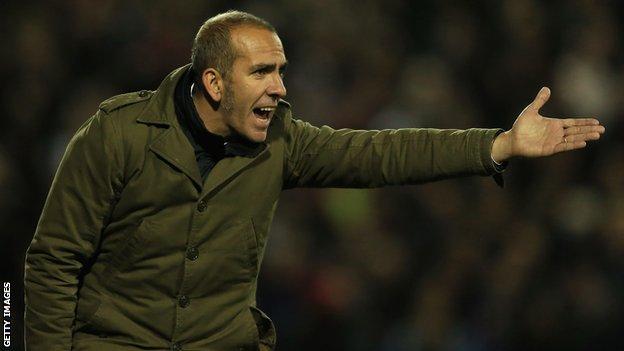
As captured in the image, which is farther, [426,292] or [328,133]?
[426,292]

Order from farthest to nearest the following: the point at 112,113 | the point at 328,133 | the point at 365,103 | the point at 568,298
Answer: the point at 365,103 < the point at 568,298 < the point at 328,133 < the point at 112,113

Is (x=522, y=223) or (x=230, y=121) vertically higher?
(x=230, y=121)

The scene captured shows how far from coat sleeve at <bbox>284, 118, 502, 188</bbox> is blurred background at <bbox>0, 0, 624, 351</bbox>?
207 cm

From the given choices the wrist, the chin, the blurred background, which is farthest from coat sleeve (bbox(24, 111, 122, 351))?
the blurred background

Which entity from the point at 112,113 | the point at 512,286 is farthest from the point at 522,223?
the point at 112,113

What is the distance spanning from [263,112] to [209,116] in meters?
0.13

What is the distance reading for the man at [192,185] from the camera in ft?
9.34

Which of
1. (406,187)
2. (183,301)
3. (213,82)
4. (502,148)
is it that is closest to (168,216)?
(183,301)

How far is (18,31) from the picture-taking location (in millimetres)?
5430

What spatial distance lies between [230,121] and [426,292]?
2.49 metres

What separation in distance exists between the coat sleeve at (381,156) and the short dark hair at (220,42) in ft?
0.84

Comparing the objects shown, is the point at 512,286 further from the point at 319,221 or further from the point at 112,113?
the point at 112,113

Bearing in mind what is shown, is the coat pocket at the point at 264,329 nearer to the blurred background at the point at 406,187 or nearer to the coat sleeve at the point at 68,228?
the coat sleeve at the point at 68,228

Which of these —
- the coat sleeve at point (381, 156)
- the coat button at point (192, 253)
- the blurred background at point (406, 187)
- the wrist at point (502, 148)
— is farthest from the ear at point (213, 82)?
the blurred background at point (406, 187)
